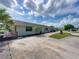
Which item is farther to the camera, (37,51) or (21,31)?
(21,31)

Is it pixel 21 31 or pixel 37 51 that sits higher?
pixel 21 31

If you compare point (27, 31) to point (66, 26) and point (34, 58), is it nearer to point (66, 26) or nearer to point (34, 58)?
point (34, 58)

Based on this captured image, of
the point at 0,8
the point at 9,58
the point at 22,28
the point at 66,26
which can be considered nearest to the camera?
the point at 9,58

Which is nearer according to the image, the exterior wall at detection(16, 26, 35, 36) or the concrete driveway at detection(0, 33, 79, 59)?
the concrete driveway at detection(0, 33, 79, 59)

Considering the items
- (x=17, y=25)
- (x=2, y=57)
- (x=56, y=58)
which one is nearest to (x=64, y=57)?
(x=56, y=58)

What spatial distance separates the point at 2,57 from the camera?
6.79 metres

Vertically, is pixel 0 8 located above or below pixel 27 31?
above

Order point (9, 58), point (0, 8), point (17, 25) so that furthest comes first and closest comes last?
point (17, 25), point (0, 8), point (9, 58)

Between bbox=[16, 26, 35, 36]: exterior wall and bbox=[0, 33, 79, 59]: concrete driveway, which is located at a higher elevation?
bbox=[16, 26, 35, 36]: exterior wall

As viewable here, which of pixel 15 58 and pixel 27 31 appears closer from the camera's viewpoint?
pixel 15 58

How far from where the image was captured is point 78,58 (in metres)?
7.07

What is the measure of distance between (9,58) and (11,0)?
33.0ft

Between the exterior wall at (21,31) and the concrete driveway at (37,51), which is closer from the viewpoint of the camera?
the concrete driveway at (37,51)

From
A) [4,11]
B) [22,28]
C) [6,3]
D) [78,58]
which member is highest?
[6,3]
